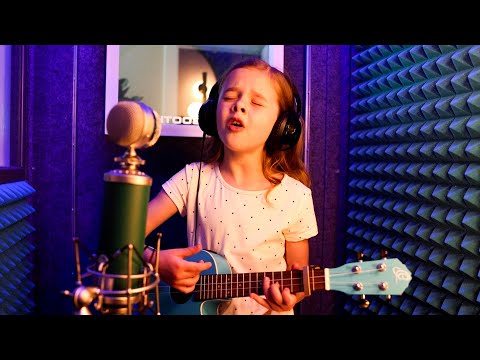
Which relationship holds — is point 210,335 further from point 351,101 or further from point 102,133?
point 351,101

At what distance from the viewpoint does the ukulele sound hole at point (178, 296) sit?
1.13 metres

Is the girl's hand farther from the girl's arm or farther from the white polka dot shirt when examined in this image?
the girl's arm

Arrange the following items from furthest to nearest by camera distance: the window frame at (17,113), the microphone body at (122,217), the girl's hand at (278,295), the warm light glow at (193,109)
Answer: the warm light glow at (193,109), the window frame at (17,113), the girl's hand at (278,295), the microphone body at (122,217)

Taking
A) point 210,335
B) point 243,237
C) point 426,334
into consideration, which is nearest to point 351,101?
point 243,237

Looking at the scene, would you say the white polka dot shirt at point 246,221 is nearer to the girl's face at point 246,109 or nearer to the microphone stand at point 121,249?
the girl's face at point 246,109

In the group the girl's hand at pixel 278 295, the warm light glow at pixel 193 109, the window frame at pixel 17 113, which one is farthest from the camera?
the warm light glow at pixel 193 109

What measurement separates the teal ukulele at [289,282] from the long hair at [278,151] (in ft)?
1.12

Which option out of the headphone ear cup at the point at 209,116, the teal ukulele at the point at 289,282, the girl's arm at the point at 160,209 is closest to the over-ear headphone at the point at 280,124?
the headphone ear cup at the point at 209,116

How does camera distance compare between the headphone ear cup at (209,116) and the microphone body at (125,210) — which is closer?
the microphone body at (125,210)

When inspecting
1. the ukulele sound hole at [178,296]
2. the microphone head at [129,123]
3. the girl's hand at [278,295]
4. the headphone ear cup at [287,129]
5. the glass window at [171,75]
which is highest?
the glass window at [171,75]

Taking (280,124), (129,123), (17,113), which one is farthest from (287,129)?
(17,113)

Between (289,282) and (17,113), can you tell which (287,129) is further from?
(17,113)

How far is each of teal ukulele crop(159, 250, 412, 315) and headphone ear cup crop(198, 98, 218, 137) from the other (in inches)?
13.8
